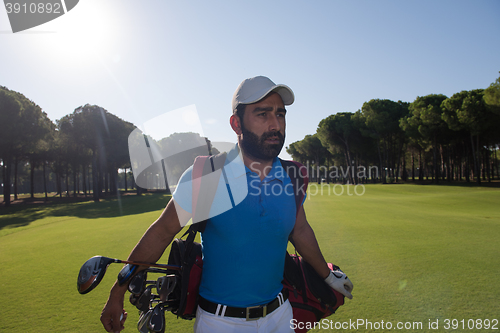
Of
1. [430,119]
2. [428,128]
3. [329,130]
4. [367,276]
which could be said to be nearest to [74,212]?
[367,276]

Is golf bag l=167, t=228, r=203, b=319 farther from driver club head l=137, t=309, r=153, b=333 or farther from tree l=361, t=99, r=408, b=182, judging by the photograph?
→ tree l=361, t=99, r=408, b=182

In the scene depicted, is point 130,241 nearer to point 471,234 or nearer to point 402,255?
point 402,255


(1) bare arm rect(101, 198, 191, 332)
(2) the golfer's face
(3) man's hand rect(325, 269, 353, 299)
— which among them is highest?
(2) the golfer's face

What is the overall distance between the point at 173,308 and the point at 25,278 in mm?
4796

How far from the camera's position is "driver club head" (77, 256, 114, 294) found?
1.46 meters

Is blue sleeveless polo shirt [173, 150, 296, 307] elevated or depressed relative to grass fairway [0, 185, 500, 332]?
elevated

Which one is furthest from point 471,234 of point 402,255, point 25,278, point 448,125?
point 448,125

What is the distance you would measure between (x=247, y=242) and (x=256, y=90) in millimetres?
984

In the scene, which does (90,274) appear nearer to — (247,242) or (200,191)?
(200,191)

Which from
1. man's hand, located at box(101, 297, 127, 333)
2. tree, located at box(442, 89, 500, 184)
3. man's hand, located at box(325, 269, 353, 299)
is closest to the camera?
man's hand, located at box(101, 297, 127, 333)

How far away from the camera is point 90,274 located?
148cm

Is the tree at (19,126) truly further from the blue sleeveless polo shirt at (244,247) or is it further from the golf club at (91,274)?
the blue sleeveless polo shirt at (244,247)

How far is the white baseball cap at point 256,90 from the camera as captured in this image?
72.0 inches

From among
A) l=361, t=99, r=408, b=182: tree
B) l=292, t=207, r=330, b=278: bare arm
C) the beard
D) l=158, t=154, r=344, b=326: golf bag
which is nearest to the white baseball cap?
the beard
